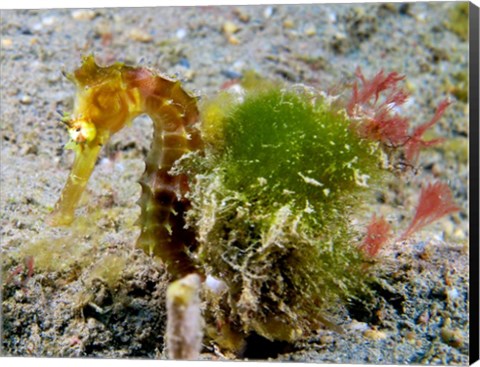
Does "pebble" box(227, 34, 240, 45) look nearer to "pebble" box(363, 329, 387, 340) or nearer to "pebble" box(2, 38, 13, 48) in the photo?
"pebble" box(2, 38, 13, 48)

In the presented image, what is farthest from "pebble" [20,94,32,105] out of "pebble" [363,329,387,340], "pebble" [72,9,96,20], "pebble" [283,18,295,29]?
"pebble" [363,329,387,340]

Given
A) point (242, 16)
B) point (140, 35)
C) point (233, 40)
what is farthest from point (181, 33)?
point (242, 16)

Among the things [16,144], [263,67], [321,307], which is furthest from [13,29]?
[321,307]

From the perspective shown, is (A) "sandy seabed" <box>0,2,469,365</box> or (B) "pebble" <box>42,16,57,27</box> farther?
(B) "pebble" <box>42,16,57,27</box>

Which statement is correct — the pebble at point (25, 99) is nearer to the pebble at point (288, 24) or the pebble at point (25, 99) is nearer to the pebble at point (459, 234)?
the pebble at point (288, 24)

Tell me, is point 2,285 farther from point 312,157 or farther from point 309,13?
point 309,13

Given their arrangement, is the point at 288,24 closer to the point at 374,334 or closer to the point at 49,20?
the point at 49,20
